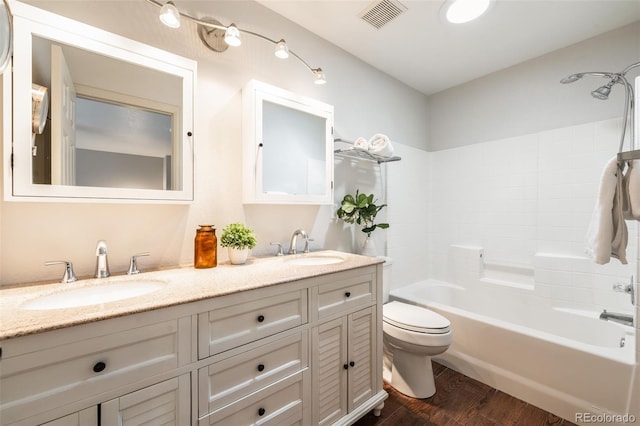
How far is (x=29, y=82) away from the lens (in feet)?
3.04

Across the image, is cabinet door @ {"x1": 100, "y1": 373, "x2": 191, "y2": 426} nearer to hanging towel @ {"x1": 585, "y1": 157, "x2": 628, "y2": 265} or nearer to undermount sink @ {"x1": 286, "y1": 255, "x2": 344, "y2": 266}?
undermount sink @ {"x1": 286, "y1": 255, "x2": 344, "y2": 266}

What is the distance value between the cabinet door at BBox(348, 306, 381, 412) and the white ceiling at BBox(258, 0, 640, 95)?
6.23 feet

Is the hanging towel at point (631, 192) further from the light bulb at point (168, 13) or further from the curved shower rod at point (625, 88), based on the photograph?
the light bulb at point (168, 13)

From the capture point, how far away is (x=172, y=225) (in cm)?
131

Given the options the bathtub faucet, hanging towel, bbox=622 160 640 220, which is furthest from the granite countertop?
the bathtub faucet

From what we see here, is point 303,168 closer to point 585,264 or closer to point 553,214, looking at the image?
point 553,214

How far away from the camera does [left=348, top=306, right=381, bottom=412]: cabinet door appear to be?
53.3 inches

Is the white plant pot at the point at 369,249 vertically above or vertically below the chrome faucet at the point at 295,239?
below

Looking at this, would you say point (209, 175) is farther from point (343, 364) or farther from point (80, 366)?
point (343, 364)

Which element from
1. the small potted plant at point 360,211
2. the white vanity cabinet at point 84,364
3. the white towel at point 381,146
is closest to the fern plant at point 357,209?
the small potted plant at point 360,211

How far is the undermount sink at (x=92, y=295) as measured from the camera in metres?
0.91

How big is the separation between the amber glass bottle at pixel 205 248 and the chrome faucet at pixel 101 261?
13.5 inches

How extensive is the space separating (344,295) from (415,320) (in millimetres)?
668

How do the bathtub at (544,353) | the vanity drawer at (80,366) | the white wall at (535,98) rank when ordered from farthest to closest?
the white wall at (535,98) < the bathtub at (544,353) < the vanity drawer at (80,366)
